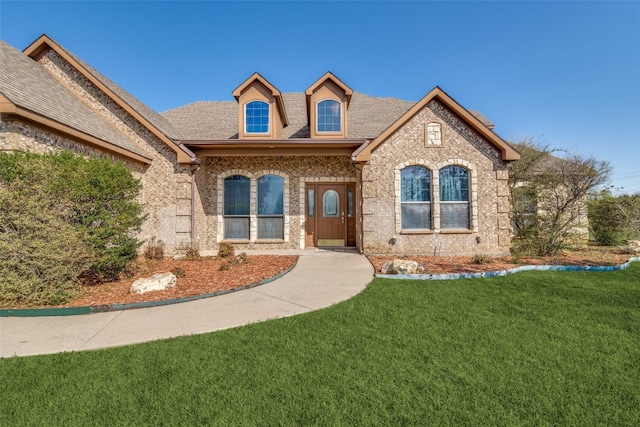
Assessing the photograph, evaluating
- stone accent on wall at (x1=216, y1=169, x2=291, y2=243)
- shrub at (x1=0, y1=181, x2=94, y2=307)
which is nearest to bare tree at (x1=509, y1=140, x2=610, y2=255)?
stone accent on wall at (x1=216, y1=169, x2=291, y2=243)

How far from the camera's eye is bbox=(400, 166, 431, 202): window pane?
989cm

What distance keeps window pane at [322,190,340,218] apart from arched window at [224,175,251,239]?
3.05 m

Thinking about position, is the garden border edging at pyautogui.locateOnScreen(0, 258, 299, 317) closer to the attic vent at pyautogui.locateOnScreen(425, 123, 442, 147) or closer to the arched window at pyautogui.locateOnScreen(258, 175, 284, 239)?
the arched window at pyautogui.locateOnScreen(258, 175, 284, 239)

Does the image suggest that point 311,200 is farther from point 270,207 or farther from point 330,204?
point 270,207

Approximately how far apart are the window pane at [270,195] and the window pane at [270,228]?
0.28m

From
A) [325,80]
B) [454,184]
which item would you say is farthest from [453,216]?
[325,80]

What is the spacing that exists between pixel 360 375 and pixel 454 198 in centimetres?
873

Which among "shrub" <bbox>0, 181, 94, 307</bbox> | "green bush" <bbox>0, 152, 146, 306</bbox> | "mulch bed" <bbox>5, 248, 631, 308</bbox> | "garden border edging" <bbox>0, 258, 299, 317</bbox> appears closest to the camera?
"garden border edging" <bbox>0, 258, 299, 317</bbox>

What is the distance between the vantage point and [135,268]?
7.47m

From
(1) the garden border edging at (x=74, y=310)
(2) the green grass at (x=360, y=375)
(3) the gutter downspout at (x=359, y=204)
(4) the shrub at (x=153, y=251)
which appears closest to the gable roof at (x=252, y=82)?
(3) the gutter downspout at (x=359, y=204)

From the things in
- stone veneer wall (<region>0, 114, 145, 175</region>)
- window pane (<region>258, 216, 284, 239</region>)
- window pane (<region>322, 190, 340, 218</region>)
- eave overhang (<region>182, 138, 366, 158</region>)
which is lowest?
window pane (<region>258, 216, 284, 239</region>)

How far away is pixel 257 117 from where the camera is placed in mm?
10930

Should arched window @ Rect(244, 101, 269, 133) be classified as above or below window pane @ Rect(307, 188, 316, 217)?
above

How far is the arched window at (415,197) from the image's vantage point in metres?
9.86
